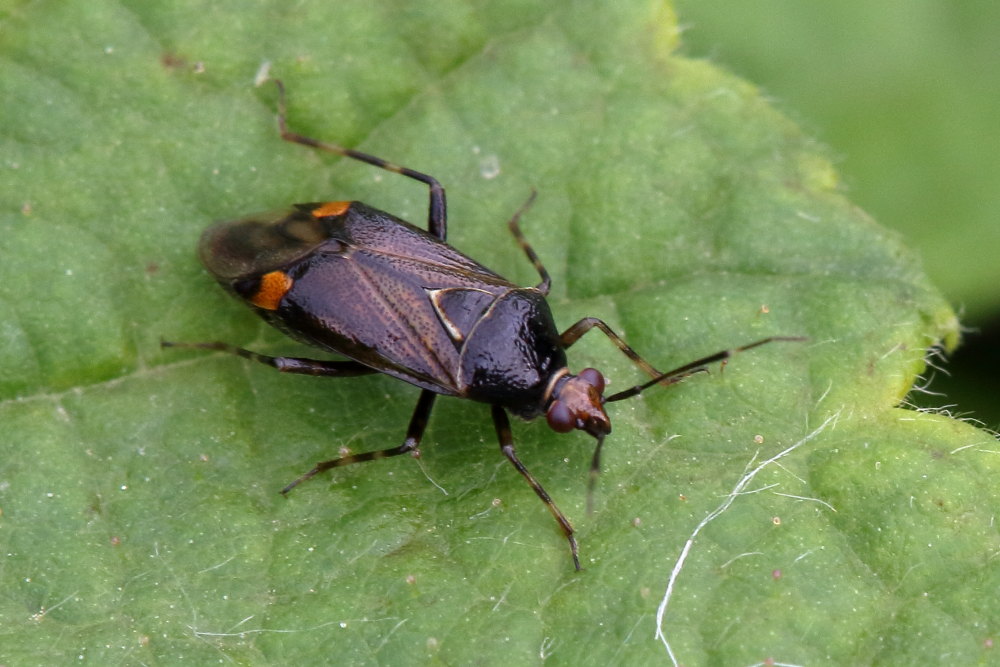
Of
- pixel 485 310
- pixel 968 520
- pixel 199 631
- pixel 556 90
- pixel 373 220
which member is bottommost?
pixel 199 631

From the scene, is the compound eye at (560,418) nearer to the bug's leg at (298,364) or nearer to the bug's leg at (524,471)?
the bug's leg at (524,471)

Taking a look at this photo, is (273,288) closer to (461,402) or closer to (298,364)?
(298,364)

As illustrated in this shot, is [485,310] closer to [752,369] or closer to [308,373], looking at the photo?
[308,373]

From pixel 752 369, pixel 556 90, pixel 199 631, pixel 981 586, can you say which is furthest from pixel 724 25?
pixel 199 631

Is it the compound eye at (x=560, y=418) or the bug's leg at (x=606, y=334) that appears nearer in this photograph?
the compound eye at (x=560, y=418)

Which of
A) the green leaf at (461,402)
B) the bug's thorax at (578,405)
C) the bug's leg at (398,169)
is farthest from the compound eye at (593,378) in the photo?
the bug's leg at (398,169)

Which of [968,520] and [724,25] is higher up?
[724,25]
